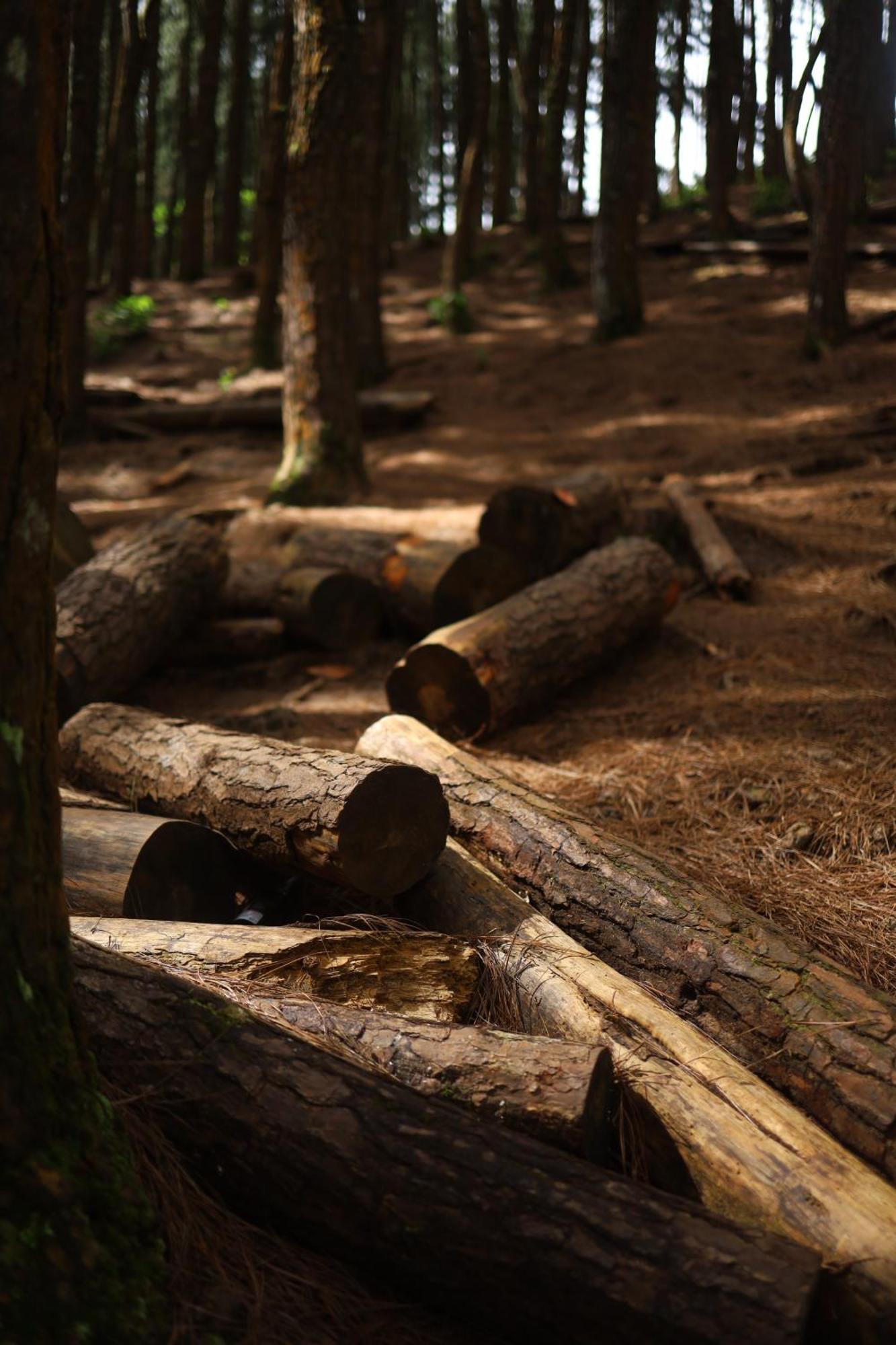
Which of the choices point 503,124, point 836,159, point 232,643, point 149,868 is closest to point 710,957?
Result: point 149,868

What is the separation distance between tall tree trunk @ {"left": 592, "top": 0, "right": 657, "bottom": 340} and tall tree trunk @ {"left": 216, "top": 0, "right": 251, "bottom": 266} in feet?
36.3

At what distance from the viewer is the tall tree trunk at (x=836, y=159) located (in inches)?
416

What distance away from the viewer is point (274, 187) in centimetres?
1323

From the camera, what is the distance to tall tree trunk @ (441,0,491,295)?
1570 centimetres

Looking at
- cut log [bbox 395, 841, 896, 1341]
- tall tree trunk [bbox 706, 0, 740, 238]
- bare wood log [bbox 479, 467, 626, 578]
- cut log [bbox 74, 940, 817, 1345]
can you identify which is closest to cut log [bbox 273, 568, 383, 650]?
bare wood log [bbox 479, 467, 626, 578]

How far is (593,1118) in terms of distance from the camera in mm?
2320

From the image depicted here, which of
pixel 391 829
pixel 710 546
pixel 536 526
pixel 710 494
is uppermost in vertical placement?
pixel 710 494

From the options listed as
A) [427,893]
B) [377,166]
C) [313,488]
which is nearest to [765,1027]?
[427,893]

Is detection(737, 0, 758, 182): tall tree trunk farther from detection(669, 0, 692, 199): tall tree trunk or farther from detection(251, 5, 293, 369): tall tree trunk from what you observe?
detection(251, 5, 293, 369): tall tree trunk

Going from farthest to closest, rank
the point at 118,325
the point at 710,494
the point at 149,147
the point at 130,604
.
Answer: the point at 149,147 < the point at 118,325 < the point at 710,494 < the point at 130,604

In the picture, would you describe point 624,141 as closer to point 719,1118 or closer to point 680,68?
point 719,1118

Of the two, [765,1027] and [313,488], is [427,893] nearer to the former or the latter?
[765,1027]

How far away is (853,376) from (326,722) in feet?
27.3

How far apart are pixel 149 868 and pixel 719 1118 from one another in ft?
6.29
